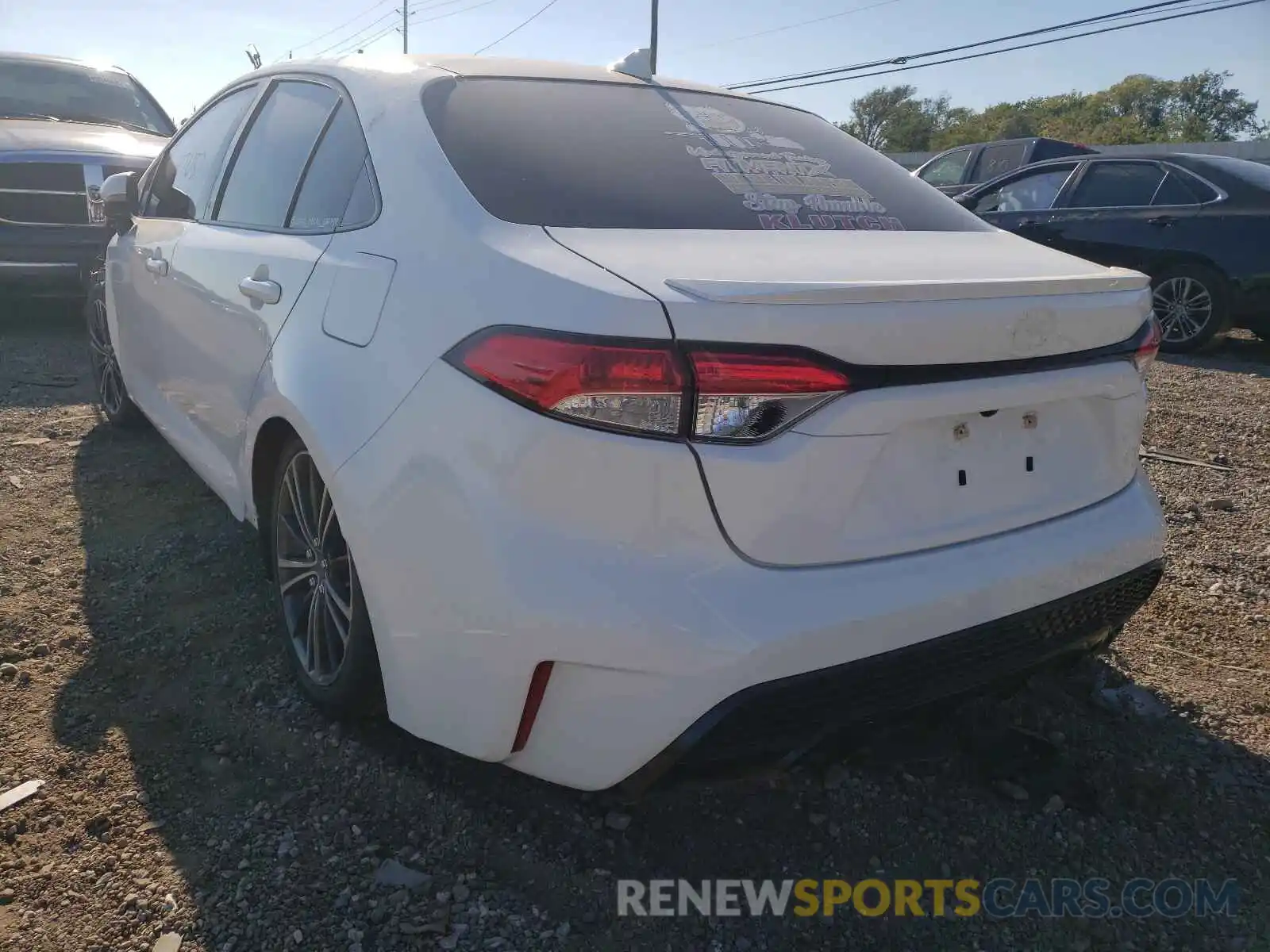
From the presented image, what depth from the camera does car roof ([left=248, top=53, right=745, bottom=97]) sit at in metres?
2.47

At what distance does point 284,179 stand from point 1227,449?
4465 mm

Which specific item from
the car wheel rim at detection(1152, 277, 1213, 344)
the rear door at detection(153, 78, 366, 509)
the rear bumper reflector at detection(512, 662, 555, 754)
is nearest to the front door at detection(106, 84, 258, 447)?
the rear door at detection(153, 78, 366, 509)

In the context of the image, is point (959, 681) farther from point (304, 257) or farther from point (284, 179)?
point (284, 179)

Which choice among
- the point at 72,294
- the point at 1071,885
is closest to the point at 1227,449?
the point at 1071,885

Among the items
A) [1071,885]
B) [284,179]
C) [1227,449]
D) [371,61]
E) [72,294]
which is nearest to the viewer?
[1071,885]

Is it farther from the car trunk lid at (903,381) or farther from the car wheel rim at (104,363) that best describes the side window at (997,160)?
the car trunk lid at (903,381)

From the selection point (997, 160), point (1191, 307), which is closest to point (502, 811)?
point (1191, 307)

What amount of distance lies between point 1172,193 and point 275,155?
23.0 feet

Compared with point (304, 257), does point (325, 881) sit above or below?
below

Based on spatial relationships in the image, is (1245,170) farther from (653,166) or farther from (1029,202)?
(653,166)

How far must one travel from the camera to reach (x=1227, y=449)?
488cm

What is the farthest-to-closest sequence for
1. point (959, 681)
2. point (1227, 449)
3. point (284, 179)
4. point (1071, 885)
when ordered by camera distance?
1. point (1227, 449)
2. point (284, 179)
3. point (1071, 885)
4. point (959, 681)

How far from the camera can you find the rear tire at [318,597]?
2186 millimetres

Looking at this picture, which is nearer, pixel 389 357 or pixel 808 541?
pixel 808 541
